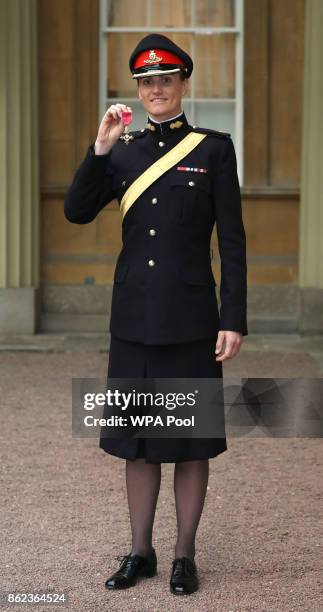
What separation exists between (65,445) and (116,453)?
2.57 metres

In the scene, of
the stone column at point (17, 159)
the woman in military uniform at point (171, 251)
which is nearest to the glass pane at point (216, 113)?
the stone column at point (17, 159)

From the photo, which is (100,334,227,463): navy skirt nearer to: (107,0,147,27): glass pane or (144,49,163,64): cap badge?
(144,49,163,64): cap badge

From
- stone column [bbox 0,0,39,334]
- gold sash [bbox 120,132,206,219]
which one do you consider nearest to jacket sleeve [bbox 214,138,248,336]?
gold sash [bbox 120,132,206,219]

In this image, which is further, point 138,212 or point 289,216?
point 289,216

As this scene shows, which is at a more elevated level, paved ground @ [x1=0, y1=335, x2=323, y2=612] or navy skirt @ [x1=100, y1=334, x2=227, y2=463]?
navy skirt @ [x1=100, y1=334, x2=227, y2=463]

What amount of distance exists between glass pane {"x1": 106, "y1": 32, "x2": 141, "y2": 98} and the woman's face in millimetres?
7175

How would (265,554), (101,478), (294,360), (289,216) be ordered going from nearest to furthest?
(265,554) < (101,478) < (294,360) < (289,216)

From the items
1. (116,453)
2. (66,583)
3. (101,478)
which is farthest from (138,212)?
(101,478)

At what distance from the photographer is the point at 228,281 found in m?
4.53

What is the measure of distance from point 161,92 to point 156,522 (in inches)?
73.0

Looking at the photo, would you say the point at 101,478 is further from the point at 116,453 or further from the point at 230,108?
the point at 230,108

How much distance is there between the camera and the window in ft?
37.9

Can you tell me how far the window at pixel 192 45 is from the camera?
11555 mm

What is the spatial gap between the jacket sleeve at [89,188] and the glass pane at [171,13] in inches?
286
